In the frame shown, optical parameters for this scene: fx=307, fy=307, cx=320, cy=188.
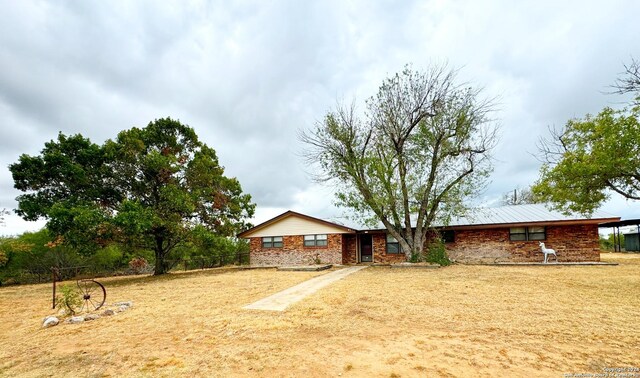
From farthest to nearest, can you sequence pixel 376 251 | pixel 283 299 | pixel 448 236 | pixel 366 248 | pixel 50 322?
pixel 366 248 < pixel 376 251 < pixel 448 236 < pixel 283 299 < pixel 50 322

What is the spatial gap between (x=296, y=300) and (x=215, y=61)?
958 centimetres

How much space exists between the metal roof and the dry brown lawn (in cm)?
951

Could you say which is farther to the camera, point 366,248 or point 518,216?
point 366,248

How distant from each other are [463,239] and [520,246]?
3.03 meters

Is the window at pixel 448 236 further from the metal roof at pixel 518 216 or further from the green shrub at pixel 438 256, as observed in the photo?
the green shrub at pixel 438 256

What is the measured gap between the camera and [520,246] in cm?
1791

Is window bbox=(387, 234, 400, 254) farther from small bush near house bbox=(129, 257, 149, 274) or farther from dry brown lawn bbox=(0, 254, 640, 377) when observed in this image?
small bush near house bbox=(129, 257, 149, 274)

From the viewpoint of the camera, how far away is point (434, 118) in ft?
55.2

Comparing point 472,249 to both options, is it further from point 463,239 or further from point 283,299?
point 283,299

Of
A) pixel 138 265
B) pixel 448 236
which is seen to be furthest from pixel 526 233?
pixel 138 265

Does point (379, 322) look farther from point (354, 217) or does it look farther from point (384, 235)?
point (384, 235)

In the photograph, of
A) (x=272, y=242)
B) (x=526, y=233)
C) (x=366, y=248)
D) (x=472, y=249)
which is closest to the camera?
(x=526, y=233)

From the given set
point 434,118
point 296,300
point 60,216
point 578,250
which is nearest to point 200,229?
point 60,216

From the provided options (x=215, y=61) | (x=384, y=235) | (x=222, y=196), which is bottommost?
(x=384, y=235)
